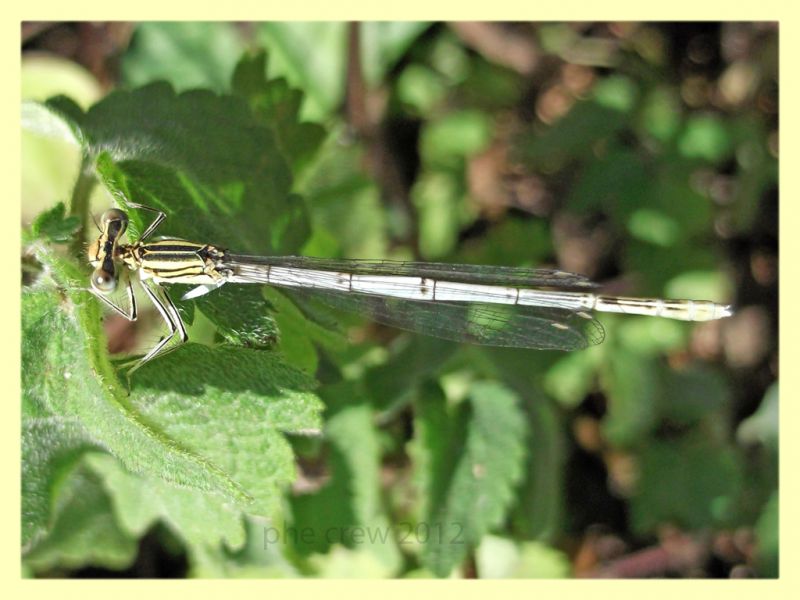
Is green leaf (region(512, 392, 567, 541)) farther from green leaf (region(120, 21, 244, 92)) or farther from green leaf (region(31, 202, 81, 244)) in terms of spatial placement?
green leaf (region(120, 21, 244, 92))

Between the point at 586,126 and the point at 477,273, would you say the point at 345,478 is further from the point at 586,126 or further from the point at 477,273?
the point at 586,126

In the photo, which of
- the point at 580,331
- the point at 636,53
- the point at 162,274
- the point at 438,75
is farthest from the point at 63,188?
the point at 636,53

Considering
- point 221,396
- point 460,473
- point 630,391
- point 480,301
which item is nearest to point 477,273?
point 480,301

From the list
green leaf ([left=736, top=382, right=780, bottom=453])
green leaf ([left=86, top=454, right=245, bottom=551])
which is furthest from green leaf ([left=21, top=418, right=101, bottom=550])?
green leaf ([left=736, top=382, right=780, bottom=453])

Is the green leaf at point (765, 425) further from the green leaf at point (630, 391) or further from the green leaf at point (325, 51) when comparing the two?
the green leaf at point (325, 51)

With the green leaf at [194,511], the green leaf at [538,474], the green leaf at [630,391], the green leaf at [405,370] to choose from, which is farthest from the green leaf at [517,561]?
the green leaf at [194,511]
